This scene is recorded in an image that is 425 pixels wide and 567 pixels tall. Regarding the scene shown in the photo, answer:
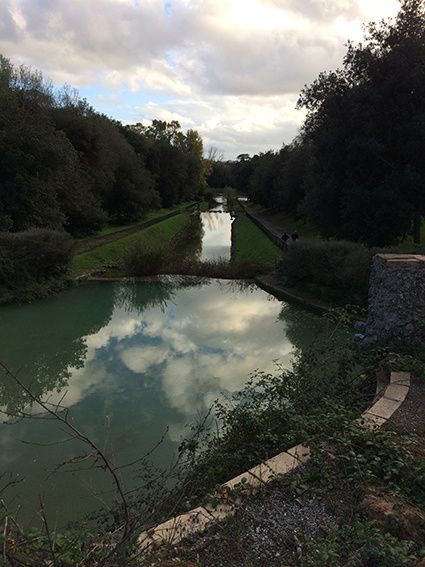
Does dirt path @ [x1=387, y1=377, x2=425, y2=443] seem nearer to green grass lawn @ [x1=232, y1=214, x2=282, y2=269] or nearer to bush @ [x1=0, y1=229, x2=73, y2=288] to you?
bush @ [x1=0, y1=229, x2=73, y2=288]

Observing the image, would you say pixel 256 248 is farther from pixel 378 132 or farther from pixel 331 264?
pixel 331 264

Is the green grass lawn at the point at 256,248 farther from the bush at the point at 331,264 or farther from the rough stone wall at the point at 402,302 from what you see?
the rough stone wall at the point at 402,302

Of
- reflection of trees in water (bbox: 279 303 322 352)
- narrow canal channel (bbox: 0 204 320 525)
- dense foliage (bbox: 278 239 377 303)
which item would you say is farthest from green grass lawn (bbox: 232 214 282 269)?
reflection of trees in water (bbox: 279 303 322 352)

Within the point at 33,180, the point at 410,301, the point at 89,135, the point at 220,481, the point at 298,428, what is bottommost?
the point at 220,481

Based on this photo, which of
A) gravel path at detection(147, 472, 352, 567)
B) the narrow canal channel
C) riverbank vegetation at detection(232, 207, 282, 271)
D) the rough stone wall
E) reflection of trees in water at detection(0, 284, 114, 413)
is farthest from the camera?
riverbank vegetation at detection(232, 207, 282, 271)

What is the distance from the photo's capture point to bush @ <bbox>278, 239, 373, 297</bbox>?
13.8 metres

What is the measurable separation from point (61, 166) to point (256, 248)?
1144 centimetres

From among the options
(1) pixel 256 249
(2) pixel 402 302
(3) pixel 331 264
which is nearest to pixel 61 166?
(1) pixel 256 249

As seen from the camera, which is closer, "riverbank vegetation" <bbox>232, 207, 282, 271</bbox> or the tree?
the tree

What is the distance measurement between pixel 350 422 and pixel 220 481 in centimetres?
152

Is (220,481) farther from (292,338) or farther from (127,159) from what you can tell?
(127,159)

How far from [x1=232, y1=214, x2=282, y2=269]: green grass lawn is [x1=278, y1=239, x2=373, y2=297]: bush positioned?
344 centimetres

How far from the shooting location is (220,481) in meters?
4.75

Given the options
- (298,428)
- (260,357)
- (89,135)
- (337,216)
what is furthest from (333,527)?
(89,135)
